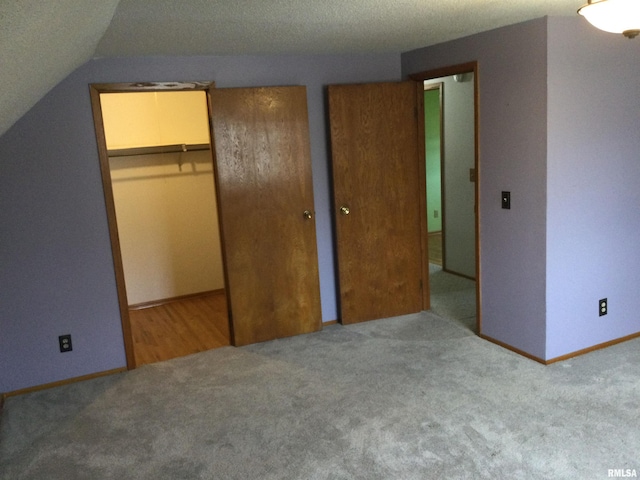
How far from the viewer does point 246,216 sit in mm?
3783

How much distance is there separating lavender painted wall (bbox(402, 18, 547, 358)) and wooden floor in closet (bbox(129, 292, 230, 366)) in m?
1.99

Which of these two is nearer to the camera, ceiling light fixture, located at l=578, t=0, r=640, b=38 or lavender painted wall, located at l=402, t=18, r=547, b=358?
ceiling light fixture, located at l=578, t=0, r=640, b=38

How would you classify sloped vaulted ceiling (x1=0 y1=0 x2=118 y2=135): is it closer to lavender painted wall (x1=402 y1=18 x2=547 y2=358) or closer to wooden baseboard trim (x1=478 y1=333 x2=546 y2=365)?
lavender painted wall (x1=402 y1=18 x2=547 y2=358)

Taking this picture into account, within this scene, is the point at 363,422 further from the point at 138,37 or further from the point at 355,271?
the point at 138,37

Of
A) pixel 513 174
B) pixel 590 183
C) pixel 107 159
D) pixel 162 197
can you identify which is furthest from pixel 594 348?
pixel 162 197

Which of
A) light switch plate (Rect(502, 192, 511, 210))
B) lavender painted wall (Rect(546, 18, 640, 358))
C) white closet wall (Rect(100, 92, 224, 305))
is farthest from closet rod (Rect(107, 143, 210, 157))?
lavender painted wall (Rect(546, 18, 640, 358))

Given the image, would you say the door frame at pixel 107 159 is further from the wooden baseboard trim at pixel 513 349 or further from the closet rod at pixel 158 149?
the wooden baseboard trim at pixel 513 349

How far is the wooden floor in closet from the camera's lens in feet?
12.9

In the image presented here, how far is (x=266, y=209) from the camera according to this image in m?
3.82

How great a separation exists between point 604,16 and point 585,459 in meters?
1.78

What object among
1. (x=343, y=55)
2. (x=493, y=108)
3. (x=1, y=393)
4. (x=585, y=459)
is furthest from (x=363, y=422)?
(x=343, y=55)

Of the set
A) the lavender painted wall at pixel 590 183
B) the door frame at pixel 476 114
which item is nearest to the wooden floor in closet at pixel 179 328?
the door frame at pixel 476 114

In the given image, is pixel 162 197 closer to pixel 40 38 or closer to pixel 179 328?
pixel 179 328

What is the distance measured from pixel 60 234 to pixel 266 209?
1325mm
